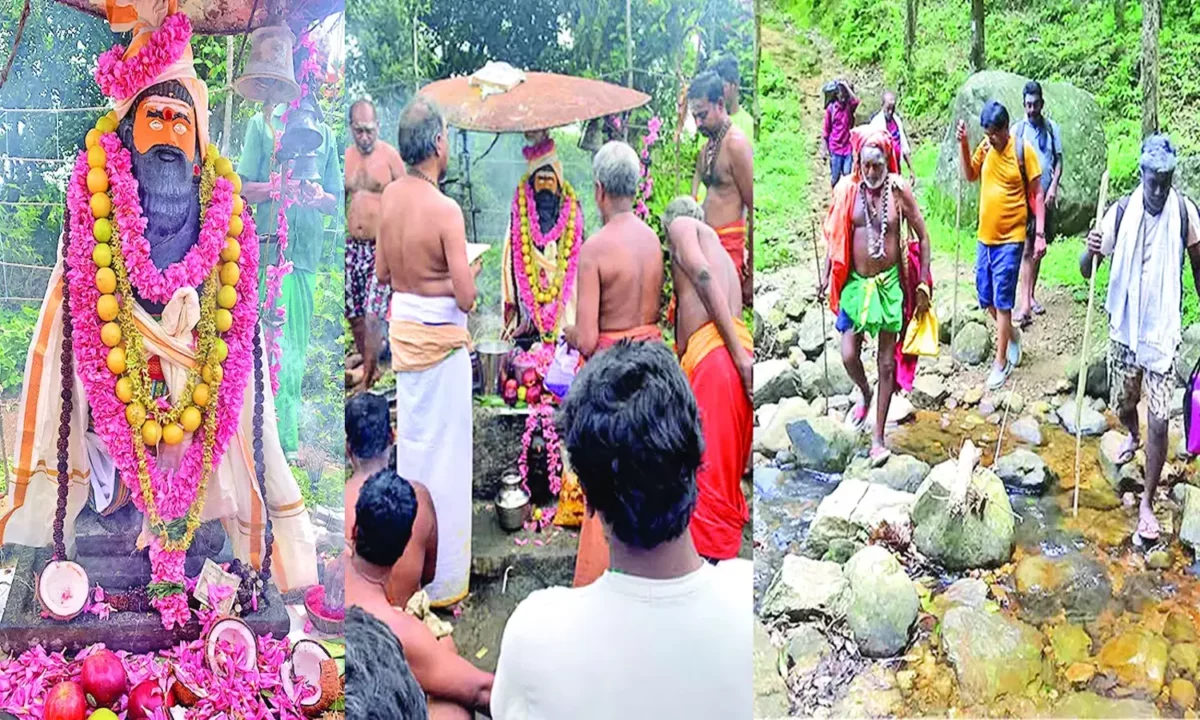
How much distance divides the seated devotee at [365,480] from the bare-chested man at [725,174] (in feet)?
3.37

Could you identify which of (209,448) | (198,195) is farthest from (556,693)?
(198,195)

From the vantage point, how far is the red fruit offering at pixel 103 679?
2.85m

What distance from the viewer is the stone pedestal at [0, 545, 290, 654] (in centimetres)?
288

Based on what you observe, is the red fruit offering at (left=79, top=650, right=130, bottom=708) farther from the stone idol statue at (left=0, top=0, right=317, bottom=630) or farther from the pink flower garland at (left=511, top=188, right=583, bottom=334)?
the pink flower garland at (left=511, top=188, right=583, bottom=334)

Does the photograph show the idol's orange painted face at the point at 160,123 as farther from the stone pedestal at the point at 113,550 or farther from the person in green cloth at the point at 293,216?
the stone pedestal at the point at 113,550

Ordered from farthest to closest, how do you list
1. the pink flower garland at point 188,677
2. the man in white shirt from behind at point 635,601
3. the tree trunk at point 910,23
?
the tree trunk at point 910,23, the pink flower garland at point 188,677, the man in white shirt from behind at point 635,601

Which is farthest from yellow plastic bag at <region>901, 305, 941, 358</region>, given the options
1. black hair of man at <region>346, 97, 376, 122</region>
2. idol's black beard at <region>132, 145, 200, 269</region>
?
idol's black beard at <region>132, 145, 200, 269</region>

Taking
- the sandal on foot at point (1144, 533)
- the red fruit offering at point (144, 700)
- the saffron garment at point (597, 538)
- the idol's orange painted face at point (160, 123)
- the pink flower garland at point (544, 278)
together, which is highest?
the idol's orange painted face at point (160, 123)

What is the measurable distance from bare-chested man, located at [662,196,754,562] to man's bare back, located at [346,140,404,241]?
74 centimetres

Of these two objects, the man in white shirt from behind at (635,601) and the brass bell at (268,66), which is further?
the brass bell at (268,66)

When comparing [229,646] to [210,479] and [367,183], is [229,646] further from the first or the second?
[367,183]

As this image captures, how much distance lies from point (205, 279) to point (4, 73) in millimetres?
793

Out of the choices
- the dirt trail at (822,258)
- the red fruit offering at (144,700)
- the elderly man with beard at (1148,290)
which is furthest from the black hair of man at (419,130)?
the elderly man with beard at (1148,290)

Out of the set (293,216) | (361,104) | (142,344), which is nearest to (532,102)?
(361,104)
